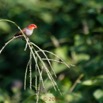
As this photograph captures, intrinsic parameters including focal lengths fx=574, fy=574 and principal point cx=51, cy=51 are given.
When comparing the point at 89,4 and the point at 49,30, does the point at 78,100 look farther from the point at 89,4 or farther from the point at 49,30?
the point at 49,30

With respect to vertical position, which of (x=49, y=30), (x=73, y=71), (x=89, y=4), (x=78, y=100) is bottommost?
(x=78, y=100)

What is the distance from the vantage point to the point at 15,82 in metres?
8.31

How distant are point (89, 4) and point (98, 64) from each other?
5.94ft

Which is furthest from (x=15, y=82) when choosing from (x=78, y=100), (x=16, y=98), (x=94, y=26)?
(x=78, y=100)

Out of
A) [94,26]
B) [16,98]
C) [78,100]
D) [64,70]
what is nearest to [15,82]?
[64,70]

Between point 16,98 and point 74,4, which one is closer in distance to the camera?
point 16,98

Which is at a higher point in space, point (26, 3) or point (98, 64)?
point (26, 3)

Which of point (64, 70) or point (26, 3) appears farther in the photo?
point (26, 3)

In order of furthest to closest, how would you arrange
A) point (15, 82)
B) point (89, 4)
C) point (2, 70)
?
point (2, 70)
point (15, 82)
point (89, 4)

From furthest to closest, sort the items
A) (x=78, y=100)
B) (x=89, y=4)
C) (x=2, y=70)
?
(x=2, y=70) → (x=89, y=4) → (x=78, y=100)

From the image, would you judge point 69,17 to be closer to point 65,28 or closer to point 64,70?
point 65,28

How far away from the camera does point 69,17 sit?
8.70 m

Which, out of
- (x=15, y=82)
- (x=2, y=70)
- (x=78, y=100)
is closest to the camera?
(x=78, y=100)

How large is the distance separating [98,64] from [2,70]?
11.4 ft
